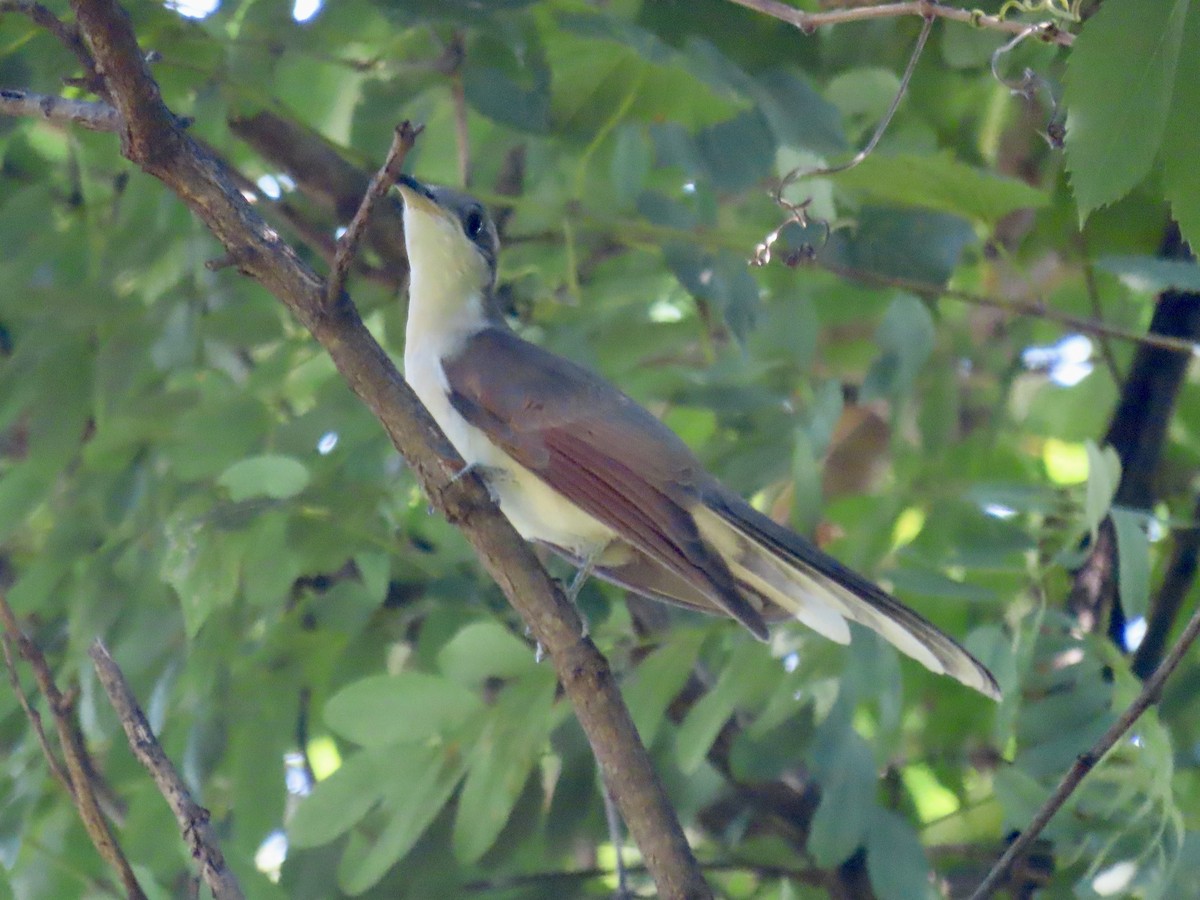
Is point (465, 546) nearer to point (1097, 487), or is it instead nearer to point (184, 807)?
point (184, 807)

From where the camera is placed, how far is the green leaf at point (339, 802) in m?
3.52

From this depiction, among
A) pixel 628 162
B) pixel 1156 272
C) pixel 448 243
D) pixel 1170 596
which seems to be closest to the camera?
pixel 1156 272

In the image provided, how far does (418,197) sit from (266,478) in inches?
56.7

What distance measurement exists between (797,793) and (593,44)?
2.54 meters

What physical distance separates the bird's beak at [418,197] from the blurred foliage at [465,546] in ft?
0.73

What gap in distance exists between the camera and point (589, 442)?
4129 millimetres

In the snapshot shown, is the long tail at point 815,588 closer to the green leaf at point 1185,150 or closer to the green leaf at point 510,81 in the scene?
the green leaf at point 510,81

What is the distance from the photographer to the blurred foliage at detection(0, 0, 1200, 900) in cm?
359

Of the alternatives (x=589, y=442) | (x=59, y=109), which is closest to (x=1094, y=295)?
(x=589, y=442)

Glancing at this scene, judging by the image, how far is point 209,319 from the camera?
4.46 m

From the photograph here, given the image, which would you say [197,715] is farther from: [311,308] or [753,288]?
[753,288]

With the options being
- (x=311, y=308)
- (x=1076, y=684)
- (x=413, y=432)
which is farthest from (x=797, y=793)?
(x=311, y=308)

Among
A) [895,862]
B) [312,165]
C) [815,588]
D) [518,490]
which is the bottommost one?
[895,862]

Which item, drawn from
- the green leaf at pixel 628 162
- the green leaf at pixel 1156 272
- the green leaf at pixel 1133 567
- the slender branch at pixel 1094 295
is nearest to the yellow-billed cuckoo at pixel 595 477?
the green leaf at pixel 1133 567
